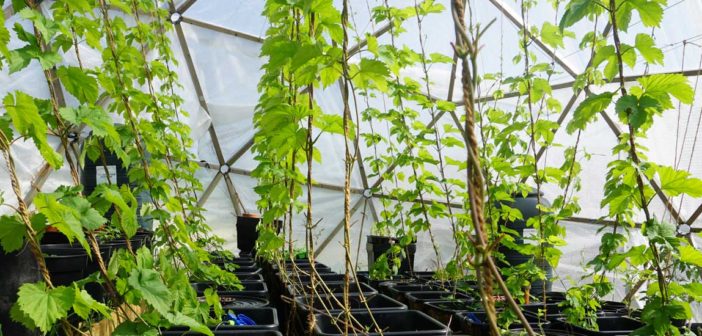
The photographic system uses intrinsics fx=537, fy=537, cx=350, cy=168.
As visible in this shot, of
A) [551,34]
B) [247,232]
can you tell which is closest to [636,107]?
[551,34]

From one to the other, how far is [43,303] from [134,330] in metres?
0.28

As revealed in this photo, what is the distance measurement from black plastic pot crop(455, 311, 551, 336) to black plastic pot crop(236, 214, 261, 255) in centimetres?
443

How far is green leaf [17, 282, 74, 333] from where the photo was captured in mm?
1112

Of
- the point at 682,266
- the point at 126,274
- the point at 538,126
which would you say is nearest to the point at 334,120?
the point at 126,274


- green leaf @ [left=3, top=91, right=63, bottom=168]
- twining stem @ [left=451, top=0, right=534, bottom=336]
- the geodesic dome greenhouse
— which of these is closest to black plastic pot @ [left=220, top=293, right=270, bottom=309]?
the geodesic dome greenhouse

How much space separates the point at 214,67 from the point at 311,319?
6.39m

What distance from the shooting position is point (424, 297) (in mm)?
3369

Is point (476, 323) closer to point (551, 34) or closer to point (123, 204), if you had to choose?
point (551, 34)

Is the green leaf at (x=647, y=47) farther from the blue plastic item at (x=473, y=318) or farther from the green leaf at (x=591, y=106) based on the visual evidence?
the blue plastic item at (x=473, y=318)

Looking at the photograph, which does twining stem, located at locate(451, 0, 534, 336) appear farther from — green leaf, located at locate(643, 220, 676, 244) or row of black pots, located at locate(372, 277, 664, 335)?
row of black pots, located at locate(372, 277, 664, 335)

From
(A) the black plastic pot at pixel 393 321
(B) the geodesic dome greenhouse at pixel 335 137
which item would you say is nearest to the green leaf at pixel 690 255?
(B) the geodesic dome greenhouse at pixel 335 137

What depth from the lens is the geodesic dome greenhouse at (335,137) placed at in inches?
51.7

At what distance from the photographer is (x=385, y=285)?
3.79 meters

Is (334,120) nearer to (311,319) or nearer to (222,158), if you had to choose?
(311,319)
